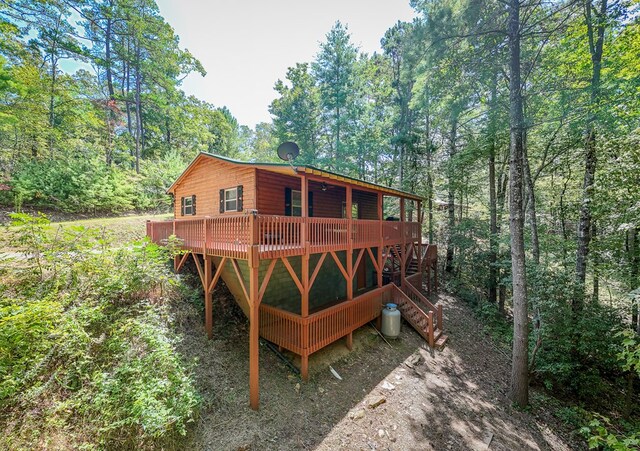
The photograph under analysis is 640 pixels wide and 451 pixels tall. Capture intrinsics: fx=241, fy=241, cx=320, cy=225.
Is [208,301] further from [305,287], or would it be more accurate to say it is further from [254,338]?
[305,287]

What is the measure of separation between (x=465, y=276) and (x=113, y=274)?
1730 centimetres

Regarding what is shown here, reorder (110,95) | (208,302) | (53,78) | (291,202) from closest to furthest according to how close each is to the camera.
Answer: (208,302) < (291,202) < (53,78) < (110,95)

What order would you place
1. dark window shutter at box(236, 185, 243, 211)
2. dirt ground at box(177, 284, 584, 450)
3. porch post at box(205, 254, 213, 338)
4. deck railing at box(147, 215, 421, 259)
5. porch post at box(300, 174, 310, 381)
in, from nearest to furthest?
1. dirt ground at box(177, 284, 584, 450)
2. deck railing at box(147, 215, 421, 259)
3. porch post at box(300, 174, 310, 381)
4. porch post at box(205, 254, 213, 338)
5. dark window shutter at box(236, 185, 243, 211)

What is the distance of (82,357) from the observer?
15.1 feet

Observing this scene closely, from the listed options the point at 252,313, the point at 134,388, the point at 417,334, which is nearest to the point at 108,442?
the point at 134,388

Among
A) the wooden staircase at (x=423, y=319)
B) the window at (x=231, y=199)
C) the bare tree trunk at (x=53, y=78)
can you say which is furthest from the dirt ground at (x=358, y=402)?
the bare tree trunk at (x=53, y=78)

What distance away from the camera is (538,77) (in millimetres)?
9430

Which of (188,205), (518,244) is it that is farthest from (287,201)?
(518,244)

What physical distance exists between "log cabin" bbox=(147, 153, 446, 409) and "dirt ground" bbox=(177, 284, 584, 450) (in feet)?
1.70

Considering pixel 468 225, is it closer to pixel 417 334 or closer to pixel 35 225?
pixel 417 334

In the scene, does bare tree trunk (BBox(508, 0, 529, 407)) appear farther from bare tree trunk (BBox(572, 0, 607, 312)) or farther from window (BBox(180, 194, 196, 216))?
window (BBox(180, 194, 196, 216))

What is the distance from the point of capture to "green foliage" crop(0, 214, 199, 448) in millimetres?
3857

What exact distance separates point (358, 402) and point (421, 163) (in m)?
16.5

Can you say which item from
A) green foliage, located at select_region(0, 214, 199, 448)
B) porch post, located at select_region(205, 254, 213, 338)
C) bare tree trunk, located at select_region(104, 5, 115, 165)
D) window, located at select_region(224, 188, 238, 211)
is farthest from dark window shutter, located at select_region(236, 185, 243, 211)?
bare tree trunk, located at select_region(104, 5, 115, 165)
